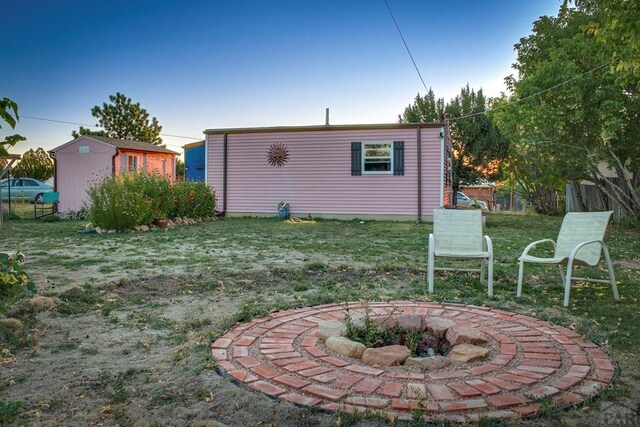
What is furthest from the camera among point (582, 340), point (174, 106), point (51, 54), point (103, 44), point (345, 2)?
point (174, 106)

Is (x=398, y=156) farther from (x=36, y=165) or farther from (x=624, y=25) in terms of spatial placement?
(x=36, y=165)

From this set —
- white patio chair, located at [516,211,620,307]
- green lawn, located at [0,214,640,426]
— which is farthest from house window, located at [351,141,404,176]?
white patio chair, located at [516,211,620,307]

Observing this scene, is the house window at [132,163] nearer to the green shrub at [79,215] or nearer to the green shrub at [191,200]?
the green shrub at [79,215]

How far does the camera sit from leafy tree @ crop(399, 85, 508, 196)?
81.4 ft

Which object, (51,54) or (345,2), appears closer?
(51,54)

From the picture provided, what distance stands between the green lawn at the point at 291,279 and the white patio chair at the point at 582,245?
258 mm

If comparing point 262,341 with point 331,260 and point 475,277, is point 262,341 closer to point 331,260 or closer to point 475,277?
point 475,277

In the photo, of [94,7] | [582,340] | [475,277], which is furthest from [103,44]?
[582,340]

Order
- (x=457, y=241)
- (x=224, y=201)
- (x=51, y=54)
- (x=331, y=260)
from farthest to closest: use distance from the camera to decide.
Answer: (x=224, y=201)
(x=51, y=54)
(x=331, y=260)
(x=457, y=241)

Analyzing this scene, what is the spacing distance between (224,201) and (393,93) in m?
6.54

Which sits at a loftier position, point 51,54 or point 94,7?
point 94,7

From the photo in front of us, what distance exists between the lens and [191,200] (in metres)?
12.8

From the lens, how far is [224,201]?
52.2 feet

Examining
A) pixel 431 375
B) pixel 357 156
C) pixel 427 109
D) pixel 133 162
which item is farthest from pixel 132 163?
pixel 431 375
